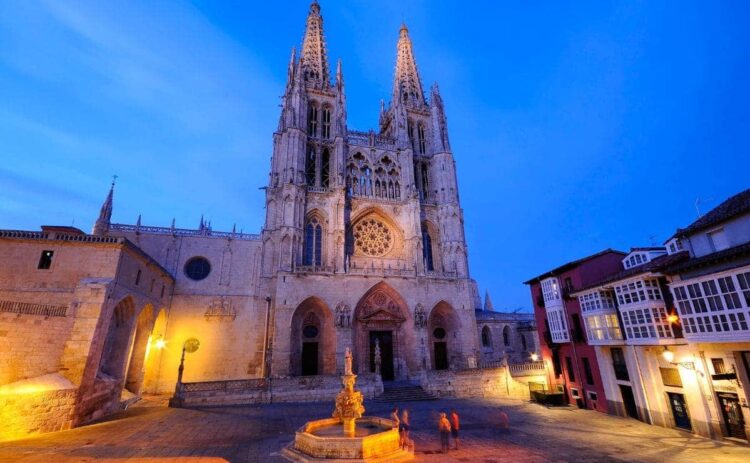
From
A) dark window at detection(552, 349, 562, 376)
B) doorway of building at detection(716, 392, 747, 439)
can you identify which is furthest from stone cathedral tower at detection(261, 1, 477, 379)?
doorway of building at detection(716, 392, 747, 439)

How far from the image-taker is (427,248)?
31.8 meters

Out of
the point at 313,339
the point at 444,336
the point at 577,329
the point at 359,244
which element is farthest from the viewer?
the point at 359,244

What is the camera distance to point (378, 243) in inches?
1212

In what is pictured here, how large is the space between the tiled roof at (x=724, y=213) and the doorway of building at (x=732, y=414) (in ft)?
20.0

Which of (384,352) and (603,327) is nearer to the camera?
(603,327)

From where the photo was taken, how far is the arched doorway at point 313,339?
991 inches

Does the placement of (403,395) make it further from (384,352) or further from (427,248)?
(427,248)

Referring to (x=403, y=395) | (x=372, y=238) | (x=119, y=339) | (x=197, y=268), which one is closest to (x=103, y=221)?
(x=197, y=268)

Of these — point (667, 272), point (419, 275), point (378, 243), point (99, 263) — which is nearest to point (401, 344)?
point (419, 275)

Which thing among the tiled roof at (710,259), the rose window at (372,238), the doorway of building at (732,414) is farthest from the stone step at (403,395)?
the tiled roof at (710,259)

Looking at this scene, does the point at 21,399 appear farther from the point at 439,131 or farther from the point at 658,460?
the point at 439,131

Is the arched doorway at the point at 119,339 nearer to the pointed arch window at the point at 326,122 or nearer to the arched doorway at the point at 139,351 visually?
the arched doorway at the point at 139,351

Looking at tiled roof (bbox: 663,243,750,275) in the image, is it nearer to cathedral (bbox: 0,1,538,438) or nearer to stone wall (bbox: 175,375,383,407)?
cathedral (bbox: 0,1,538,438)

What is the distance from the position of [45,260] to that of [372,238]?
70.4 ft
